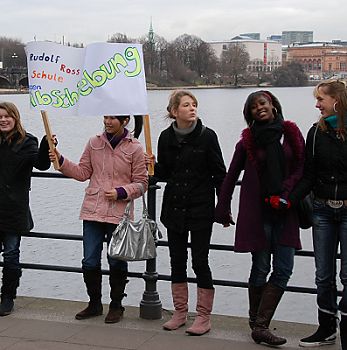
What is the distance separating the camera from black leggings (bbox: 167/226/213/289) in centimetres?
570

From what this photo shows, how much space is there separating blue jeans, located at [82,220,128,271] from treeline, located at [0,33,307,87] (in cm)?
6175

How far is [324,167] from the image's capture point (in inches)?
204

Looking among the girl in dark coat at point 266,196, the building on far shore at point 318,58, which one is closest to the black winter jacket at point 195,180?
the girl in dark coat at point 266,196

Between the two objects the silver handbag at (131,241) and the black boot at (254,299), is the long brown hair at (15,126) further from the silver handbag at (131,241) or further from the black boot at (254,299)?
the black boot at (254,299)

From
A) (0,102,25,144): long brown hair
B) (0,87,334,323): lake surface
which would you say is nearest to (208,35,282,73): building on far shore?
(0,87,334,323): lake surface

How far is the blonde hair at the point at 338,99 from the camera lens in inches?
203

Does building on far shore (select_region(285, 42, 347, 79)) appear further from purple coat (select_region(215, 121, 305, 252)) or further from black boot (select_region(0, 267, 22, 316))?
purple coat (select_region(215, 121, 305, 252))

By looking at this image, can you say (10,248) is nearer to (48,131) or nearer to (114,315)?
(114,315)

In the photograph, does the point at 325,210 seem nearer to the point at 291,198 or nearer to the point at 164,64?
the point at 291,198

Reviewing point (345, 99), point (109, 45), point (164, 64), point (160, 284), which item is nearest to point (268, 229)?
point (345, 99)

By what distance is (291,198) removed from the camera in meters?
5.24

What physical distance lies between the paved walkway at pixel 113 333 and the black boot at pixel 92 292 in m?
0.07

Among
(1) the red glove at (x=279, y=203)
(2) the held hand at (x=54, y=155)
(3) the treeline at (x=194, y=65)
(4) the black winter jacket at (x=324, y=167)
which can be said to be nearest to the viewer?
(4) the black winter jacket at (x=324, y=167)

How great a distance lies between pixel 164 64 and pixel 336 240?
→ 6993 centimetres
